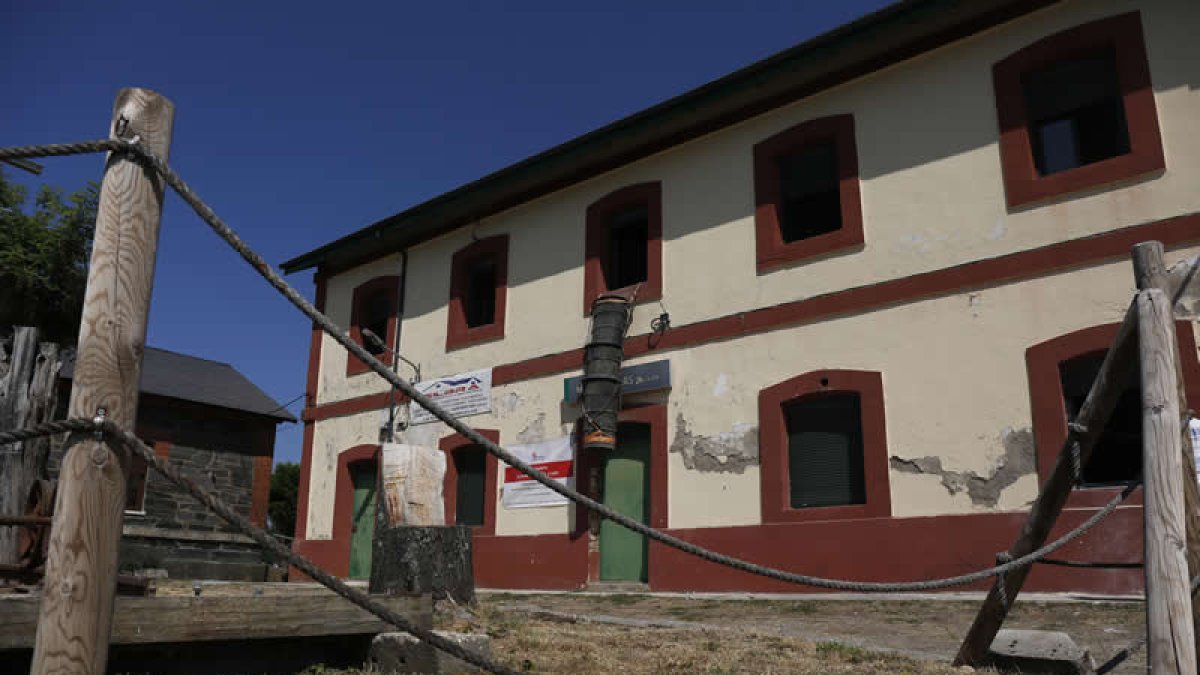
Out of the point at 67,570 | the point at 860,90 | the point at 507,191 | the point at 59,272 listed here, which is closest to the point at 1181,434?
the point at 67,570

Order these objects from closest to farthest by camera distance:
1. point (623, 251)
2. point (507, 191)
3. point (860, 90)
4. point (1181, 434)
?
1. point (1181, 434)
2. point (860, 90)
3. point (623, 251)
4. point (507, 191)

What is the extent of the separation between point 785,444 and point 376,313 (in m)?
9.15

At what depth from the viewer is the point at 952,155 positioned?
9.55 m

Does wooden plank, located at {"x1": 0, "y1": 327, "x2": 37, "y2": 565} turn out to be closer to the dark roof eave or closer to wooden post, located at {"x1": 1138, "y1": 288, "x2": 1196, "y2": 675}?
wooden post, located at {"x1": 1138, "y1": 288, "x2": 1196, "y2": 675}

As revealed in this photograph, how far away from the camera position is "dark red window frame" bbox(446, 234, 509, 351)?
13.8 meters

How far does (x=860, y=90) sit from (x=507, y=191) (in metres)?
5.76

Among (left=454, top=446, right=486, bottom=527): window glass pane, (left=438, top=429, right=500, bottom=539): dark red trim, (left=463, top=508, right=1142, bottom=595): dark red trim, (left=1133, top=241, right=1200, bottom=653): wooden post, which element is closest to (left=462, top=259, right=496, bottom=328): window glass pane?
(left=438, top=429, right=500, bottom=539): dark red trim

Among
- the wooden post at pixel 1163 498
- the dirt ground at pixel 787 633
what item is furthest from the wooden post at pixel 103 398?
the wooden post at pixel 1163 498

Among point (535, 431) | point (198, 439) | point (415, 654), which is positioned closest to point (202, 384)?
point (198, 439)

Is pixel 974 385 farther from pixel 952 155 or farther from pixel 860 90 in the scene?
pixel 860 90

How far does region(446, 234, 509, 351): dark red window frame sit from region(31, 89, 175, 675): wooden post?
1112 centimetres

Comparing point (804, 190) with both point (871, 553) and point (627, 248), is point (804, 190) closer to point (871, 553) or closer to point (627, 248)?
point (627, 248)

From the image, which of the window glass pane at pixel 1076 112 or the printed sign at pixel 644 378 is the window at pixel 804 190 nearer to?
the printed sign at pixel 644 378

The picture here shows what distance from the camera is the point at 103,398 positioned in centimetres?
236
